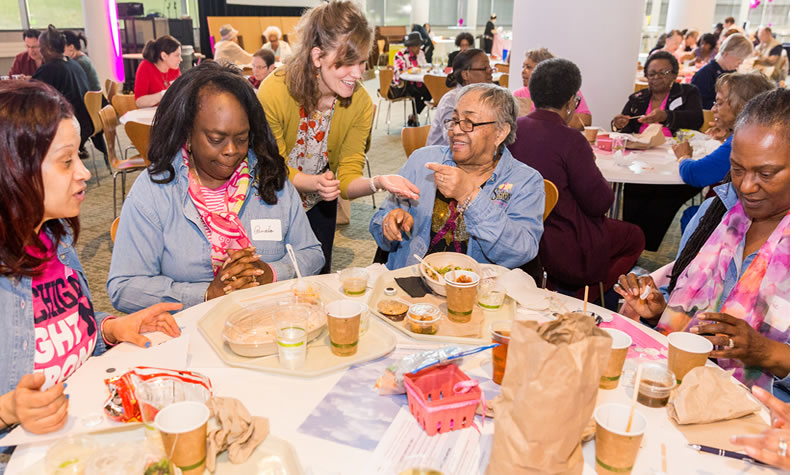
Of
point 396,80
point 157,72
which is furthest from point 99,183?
point 396,80

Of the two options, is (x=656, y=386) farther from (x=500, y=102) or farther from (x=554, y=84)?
(x=554, y=84)

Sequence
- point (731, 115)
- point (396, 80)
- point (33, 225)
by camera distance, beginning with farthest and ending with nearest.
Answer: point (396, 80) → point (731, 115) → point (33, 225)

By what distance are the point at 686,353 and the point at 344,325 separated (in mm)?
869

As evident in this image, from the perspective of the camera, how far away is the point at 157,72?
246 inches

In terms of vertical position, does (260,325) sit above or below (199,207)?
below

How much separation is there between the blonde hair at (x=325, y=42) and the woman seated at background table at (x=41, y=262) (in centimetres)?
130

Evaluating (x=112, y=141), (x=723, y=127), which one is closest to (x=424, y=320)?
(x=723, y=127)

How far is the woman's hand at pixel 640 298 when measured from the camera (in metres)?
1.94

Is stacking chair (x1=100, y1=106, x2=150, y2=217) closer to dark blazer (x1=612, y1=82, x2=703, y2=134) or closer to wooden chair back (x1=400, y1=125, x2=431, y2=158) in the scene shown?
wooden chair back (x1=400, y1=125, x2=431, y2=158)

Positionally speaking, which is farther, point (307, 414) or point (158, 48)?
point (158, 48)

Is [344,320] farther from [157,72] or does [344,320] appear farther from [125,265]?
[157,72]

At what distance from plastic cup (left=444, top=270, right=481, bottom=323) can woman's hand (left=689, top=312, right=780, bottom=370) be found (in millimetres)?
638

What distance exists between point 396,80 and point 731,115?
6.22 metres

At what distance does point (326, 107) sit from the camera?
2875mm
